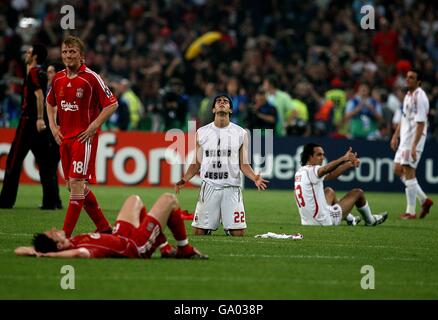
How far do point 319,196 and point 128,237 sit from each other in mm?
5802

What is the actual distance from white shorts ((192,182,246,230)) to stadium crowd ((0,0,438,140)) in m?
10.5

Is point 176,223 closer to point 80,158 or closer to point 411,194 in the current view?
point 80,158

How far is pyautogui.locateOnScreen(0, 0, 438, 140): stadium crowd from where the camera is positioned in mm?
26078

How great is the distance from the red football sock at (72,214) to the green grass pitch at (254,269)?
0.66 meters

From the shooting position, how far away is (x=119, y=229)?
10195 mm

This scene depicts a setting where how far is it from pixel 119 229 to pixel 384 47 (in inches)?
807

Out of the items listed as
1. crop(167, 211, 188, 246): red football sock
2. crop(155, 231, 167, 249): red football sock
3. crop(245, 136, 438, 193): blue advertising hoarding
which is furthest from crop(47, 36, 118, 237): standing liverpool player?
crop(245, 136, 438, 193): blue advertising hoarding

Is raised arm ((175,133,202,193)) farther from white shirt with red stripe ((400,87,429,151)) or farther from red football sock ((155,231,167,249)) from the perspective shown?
white shirt with red stripe ((400,87,429,151))

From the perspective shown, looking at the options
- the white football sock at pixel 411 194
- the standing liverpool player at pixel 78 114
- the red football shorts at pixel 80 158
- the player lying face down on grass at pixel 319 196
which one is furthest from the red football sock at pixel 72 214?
the white football sock at pixel 411 194

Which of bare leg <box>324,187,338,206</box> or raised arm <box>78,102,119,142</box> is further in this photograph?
bare leg <box>324,187,338,206</box>

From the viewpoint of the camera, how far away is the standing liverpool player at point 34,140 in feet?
55.5

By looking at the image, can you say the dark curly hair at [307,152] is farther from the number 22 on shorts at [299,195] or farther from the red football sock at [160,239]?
the red football sock at [160,239]
